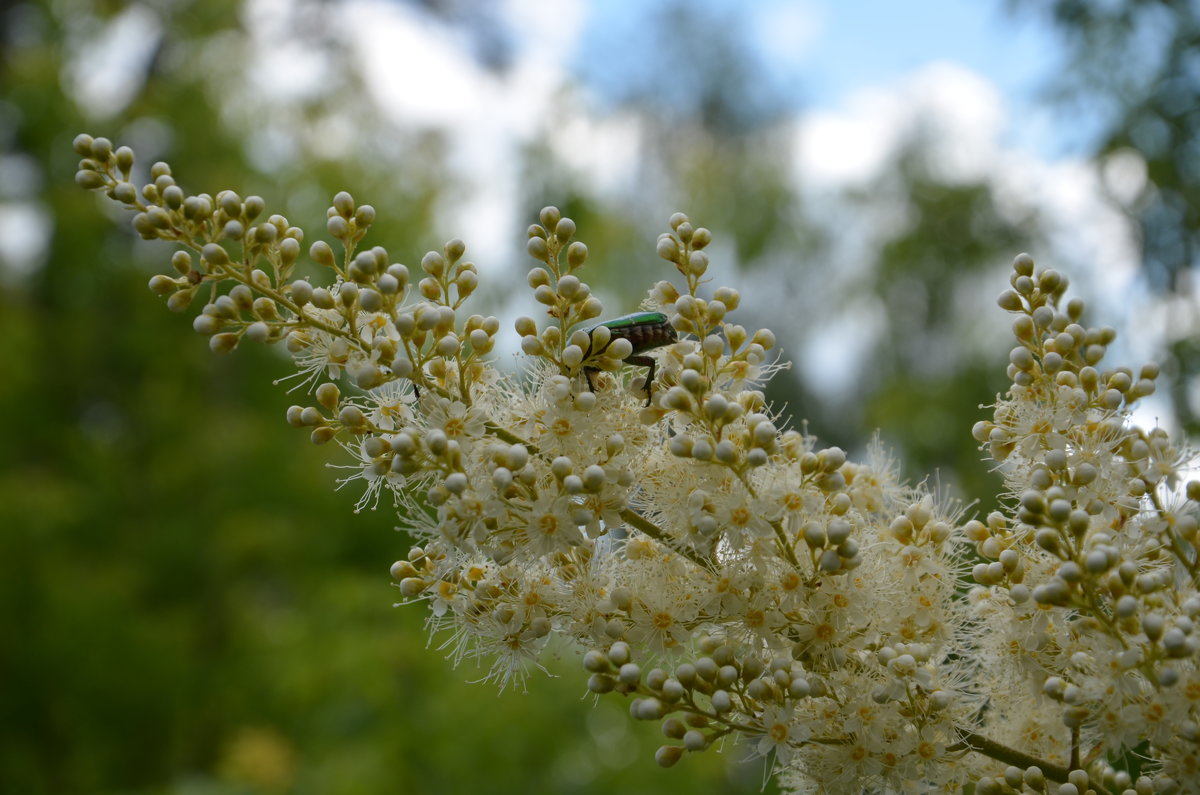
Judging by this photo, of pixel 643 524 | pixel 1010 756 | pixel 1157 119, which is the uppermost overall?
pixel 1157 119

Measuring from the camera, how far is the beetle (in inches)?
68.4

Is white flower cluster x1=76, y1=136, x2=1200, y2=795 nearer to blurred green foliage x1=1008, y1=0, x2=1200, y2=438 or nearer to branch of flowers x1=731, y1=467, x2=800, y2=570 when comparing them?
branch of flowers x1=731, y1=467, x2=800, y2=570

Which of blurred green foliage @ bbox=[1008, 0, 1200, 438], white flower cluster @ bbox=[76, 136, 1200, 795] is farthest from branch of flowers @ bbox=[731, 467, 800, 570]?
blurred green foliage @ bbox=[1008, 0, 1200, 438]

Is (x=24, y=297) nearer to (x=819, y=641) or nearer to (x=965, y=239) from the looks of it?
A: (x=965, y=239)

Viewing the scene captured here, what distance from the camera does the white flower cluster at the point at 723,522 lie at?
1.61m

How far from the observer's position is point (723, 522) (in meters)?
1.65

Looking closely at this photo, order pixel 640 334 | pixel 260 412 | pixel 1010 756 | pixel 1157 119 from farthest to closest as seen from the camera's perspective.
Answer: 1. pixel 260 412
2. pixel 1157 119
3. pixel 640 334
4. pixel 1010 756

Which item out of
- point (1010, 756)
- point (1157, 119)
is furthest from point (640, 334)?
point (1157, 119)

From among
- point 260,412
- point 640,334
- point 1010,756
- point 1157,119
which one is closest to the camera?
point 1010,756

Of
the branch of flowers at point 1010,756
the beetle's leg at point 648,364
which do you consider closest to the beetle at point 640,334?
the beetle's leg at point 648,364

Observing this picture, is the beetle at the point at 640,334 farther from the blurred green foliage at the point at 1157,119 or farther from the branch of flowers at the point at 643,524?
the blurred green foliage at the point at 1157,119

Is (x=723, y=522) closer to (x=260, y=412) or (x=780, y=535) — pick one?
(x=780, y=535)

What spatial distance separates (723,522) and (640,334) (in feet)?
1.16

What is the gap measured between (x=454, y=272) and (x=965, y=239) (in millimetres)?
6714
